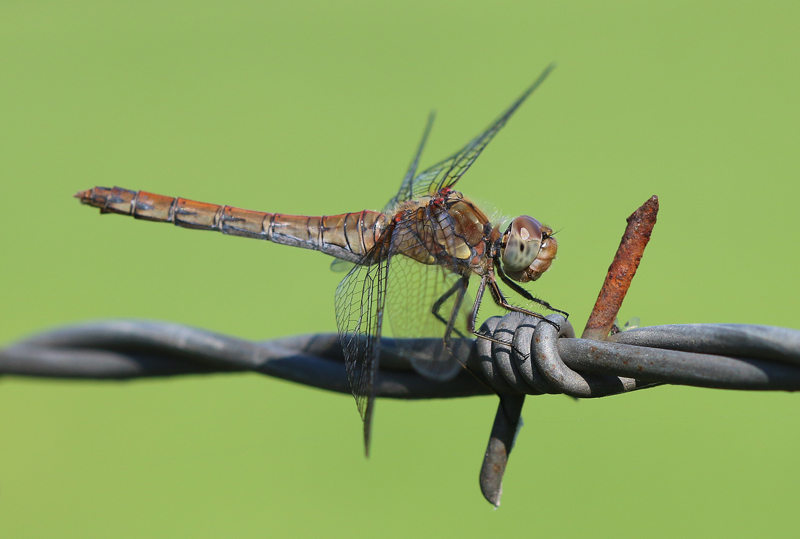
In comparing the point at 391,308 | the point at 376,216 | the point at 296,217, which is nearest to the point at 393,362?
the point at 391,308

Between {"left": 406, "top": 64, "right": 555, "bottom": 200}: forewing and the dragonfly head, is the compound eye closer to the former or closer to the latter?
the dragonfly head

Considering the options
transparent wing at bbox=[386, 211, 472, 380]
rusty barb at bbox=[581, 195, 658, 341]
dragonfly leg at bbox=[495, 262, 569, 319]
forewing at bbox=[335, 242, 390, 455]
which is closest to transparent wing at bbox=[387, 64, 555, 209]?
transparent wing at bbox=[386, 211, 472, 380]

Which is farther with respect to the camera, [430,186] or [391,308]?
[430,186]

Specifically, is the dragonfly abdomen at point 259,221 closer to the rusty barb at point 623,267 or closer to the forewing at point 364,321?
the forewing at point 364,321

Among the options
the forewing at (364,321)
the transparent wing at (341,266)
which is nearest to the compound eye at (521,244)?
the forewing at (364,321)

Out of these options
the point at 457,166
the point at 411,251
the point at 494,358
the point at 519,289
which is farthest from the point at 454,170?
the point at 494,358

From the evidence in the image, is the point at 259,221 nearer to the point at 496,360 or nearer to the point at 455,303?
the point at 455,303

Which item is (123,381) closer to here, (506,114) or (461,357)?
(461,357)

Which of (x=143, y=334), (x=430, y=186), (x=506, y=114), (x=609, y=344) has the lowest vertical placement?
(x=143, y=334)
